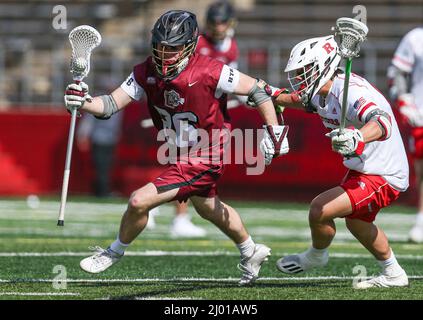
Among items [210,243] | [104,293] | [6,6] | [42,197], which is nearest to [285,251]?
[210,243]

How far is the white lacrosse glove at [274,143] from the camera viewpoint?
5.70 m

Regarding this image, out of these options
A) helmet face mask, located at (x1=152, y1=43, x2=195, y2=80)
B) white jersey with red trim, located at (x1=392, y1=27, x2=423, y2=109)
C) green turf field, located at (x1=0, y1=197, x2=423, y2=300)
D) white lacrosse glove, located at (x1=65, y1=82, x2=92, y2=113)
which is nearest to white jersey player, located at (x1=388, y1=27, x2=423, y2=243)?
white jersey with red trim, located at (x1=392, y1=27, x2=423, y2=109)

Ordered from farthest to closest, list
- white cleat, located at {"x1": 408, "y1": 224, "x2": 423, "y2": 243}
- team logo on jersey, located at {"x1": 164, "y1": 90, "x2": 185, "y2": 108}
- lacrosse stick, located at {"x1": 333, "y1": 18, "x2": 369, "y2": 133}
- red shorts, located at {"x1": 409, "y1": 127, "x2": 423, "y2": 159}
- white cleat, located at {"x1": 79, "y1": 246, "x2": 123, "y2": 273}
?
red shorts, located at {"x1": 409, "y1": 127, "x2": 423, "y2": 159} < white cleat, located at {"x1": 408, "y1": 224, "x2": 423, "y2": 243} < team logo on jersey, located at {"x1": 164, "y1": 90, "x2": 185, "y2": 108} < white cleat, located at {"x1": 79, "y1": 246, "x2": 123, "y2": 273} < lacrosse stick, located at {"x1": 333, "y1": 18, "x2": 369, "y2": 133}

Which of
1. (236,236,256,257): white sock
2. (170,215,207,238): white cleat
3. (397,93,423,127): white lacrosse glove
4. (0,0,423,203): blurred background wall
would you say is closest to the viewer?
(236,236,256,257): white sock

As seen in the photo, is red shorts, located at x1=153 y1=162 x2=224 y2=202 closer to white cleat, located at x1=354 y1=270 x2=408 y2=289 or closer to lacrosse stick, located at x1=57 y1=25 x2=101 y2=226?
lacrosse stick, located at x1=57 y1=25 x2=101 y2=226

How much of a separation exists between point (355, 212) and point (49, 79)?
1036 centimetres

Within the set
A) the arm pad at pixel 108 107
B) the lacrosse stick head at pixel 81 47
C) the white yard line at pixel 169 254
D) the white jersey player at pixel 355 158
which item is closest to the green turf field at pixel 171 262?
the white yard line at pixel 169 254

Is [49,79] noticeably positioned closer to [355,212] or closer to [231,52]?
[231,52]

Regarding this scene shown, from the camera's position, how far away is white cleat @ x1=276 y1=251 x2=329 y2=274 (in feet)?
19.8

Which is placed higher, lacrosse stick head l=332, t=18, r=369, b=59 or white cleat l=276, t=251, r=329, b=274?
lacrosse stick head l=332, t=18, r=369, b=59

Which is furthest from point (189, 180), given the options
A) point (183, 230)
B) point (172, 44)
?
point (183, 230)

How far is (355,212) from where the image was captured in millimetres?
5727

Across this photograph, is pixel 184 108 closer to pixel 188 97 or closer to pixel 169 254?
pixel 188 97

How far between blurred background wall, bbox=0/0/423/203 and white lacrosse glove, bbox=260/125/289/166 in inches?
290
